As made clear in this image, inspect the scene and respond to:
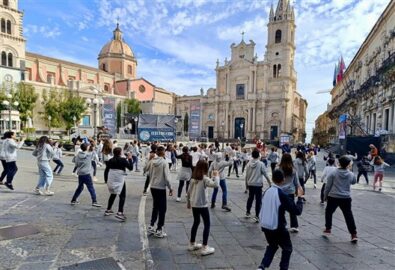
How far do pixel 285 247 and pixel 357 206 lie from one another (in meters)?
5.96

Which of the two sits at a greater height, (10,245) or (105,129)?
(105,129)

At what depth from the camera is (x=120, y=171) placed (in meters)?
5.83

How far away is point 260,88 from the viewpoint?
5800 centimetres

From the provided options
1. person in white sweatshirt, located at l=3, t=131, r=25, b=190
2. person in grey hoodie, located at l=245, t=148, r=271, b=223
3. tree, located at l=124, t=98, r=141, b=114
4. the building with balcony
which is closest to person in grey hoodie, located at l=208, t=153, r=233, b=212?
person in grey hoodie, located at l=245, t=148, r=271, b=223

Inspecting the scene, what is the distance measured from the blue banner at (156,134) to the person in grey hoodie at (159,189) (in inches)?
532

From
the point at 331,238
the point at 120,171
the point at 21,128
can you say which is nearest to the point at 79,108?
the point at 21,128

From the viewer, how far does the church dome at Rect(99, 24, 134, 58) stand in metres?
64.4

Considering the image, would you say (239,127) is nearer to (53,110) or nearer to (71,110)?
(71,110)

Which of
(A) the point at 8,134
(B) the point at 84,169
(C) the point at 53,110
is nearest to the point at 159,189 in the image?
(B) the point at 84,169

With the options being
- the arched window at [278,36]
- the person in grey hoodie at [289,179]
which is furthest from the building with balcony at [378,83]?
the arched window at [278,36]

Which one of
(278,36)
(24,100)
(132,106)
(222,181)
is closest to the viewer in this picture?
(222,181)

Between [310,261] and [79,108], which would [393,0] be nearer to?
[310,261]

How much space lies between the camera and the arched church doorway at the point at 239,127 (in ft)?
195

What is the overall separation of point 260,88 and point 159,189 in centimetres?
5591
